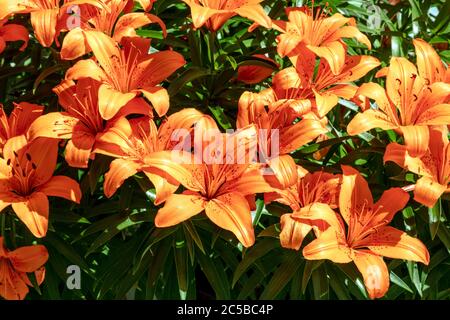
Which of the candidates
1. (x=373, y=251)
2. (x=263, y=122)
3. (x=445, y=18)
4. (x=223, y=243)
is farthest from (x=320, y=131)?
(x=445, y=18)

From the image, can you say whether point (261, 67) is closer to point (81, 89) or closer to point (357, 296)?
point (81, 89)

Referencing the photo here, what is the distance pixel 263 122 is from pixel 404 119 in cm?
29

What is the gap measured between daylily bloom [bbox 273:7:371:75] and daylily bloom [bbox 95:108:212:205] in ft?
0.85

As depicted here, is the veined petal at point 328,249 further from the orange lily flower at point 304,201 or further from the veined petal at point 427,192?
the veined petal at point 427,192

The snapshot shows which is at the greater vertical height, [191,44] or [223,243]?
[191,44]

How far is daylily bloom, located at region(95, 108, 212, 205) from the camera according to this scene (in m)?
1.35

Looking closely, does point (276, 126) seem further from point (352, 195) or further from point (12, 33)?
point (12, 33)

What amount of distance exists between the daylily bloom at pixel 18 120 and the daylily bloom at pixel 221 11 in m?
0.37

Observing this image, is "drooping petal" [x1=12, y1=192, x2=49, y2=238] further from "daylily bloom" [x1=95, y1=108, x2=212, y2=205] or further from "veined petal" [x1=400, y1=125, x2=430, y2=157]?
"veined petal" [x1=400, y1=125, x2=430, y2=157]

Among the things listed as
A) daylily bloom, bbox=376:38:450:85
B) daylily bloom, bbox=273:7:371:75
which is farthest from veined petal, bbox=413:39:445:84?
daylily bloom, bbox=273:7:371:75

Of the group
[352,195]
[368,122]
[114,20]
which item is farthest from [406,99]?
[114,20]

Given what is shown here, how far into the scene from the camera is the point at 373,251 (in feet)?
4.66

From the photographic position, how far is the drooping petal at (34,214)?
4.58 feet

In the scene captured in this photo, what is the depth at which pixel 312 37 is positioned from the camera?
1.61 meters
